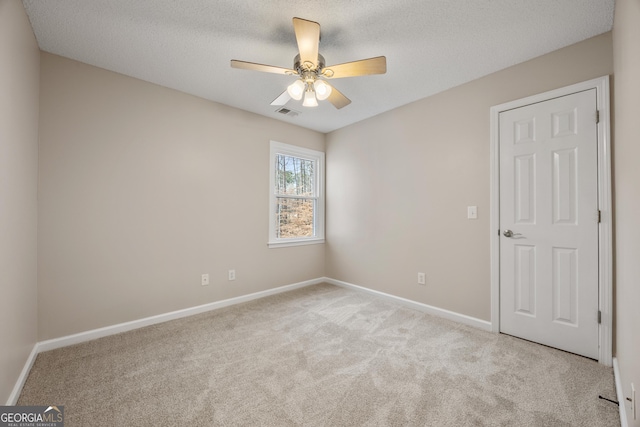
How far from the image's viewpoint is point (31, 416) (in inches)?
56.4

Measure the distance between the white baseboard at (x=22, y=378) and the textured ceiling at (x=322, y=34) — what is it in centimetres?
242

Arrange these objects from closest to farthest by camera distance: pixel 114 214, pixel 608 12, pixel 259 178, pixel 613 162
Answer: pixel 608 12, pixel 613 162, pixel 114 214, pixel 259 178

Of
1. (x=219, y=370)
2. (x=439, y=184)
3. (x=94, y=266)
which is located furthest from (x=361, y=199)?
(x=94, y=266)

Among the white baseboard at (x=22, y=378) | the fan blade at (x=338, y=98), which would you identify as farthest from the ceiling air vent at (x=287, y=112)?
the white baseboard at (x=22, y=378)

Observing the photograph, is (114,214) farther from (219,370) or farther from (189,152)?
(219,370)

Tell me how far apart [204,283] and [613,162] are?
3855mm

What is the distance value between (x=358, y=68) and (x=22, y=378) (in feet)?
10.1

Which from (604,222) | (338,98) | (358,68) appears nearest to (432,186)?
(604,222)

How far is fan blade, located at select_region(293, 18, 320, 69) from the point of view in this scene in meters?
1.55

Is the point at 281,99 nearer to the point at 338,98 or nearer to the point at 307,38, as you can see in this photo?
the point at 338,98

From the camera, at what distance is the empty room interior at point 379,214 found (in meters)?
1.59

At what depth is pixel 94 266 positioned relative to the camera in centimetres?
241

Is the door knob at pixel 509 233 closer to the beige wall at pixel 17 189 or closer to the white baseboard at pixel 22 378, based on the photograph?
the beige wall at pixel 17 189

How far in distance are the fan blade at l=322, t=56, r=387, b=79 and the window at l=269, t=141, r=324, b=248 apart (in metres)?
1.96
